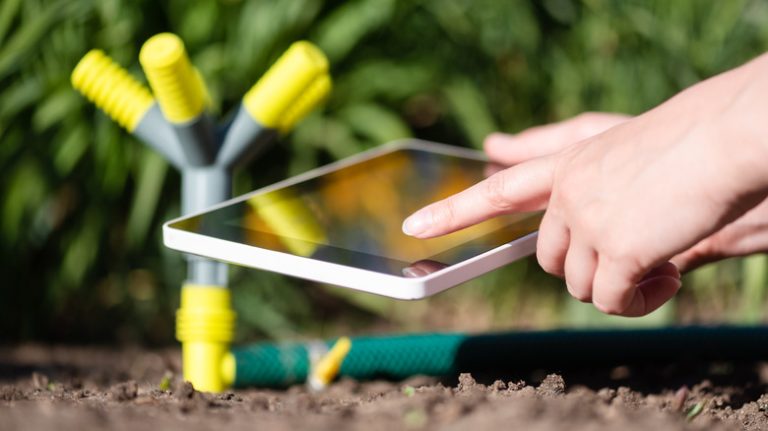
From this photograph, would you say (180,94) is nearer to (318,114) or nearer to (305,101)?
(305,101)

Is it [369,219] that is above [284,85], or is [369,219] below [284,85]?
below

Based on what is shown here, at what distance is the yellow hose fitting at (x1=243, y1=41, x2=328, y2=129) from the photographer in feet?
4.16

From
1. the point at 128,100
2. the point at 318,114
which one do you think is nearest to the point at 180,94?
the point at 128,100

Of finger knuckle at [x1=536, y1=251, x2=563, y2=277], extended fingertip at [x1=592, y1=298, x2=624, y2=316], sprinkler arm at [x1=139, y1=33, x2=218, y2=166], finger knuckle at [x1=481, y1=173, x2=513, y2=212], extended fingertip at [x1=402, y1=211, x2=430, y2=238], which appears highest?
sprinkler arm at [x1=139, y1=33, x2=218, y2=166]

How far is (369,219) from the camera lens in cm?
129

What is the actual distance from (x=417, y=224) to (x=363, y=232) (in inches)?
6.3

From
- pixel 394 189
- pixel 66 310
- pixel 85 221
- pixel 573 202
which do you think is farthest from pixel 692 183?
pixel 66 310

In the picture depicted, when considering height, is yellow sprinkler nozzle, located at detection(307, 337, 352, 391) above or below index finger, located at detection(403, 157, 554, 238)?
below

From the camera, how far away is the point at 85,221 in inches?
79.4

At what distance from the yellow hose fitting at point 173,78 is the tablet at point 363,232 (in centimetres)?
15

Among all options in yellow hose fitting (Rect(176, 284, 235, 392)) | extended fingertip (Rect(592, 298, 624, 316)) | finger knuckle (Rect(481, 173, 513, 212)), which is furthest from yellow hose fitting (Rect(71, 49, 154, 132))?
extended fingertip (Rect(592, 298, 624, 316))

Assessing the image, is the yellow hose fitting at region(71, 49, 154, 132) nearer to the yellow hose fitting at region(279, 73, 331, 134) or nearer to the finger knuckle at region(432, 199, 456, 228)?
the yellow hose fitting at region(279, 73, 331, 134)

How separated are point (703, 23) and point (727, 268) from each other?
64 cm

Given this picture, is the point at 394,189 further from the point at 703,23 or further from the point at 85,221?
Answer: the point at 703,23
